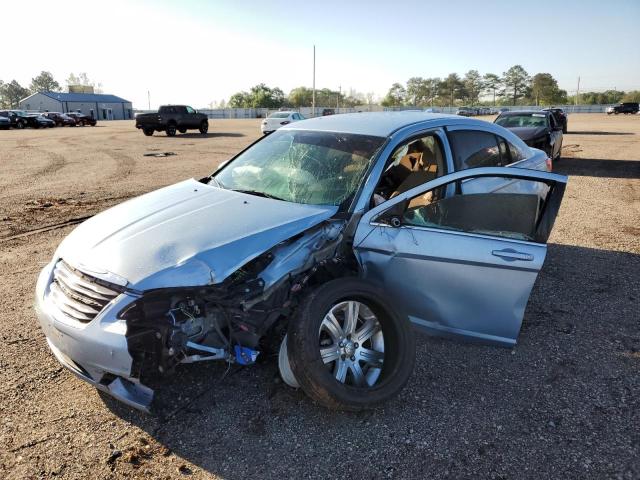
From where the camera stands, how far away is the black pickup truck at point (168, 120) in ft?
90.9

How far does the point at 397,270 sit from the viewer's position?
3.29m

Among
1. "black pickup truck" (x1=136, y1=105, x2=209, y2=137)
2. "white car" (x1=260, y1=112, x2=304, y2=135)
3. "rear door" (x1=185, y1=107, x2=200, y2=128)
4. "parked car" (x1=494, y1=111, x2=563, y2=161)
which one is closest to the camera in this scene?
"parked car" (x1=494, y1=111, x2=563, y2=161)

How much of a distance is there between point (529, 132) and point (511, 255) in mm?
10223

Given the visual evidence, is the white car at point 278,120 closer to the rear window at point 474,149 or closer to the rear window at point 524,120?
the rear window at point 524,120

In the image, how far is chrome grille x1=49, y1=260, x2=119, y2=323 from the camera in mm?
2621

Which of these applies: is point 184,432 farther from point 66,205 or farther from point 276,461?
point 66,205

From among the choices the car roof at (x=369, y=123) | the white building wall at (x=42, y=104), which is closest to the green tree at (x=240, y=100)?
the white building wall at (x=42, y=104)

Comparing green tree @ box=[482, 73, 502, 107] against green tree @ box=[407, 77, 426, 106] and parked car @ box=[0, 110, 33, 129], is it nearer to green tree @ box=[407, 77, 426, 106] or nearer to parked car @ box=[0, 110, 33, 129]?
green tree @ box=[407, 77, 426, 106]

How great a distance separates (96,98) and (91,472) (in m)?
109

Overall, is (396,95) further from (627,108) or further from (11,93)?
(11,93)

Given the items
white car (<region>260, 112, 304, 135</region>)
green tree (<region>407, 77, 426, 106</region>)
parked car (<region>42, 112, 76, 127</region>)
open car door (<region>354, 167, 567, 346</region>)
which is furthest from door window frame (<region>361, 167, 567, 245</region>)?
green tree (<region>407, 77, 426, 106</region>)

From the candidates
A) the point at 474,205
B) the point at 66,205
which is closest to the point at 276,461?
the point at 474,205

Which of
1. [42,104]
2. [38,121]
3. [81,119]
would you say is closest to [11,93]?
[42,104]

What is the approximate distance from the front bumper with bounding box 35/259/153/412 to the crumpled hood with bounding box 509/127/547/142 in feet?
37.6
